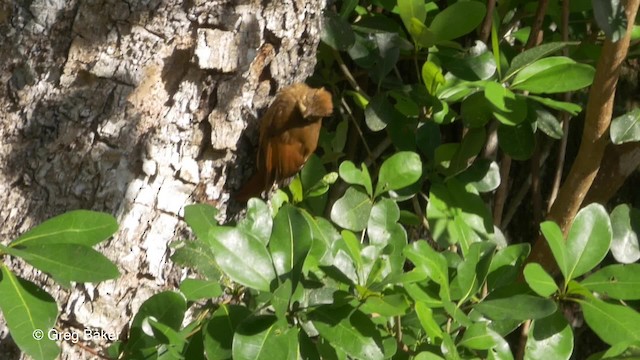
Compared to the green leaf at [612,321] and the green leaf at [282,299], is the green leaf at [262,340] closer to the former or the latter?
the green leaf at [282,299]

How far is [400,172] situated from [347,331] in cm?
43

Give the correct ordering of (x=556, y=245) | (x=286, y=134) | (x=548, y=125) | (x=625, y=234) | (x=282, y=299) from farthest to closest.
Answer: (x=548, y=125) → (x=625, y=234) → (x=286, y=134) → (x=556, y=245) → (x=282, y=299)

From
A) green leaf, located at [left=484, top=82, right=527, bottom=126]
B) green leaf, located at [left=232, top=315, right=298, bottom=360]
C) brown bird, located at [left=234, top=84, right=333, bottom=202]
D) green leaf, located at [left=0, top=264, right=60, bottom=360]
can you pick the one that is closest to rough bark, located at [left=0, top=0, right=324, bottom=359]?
brown bird, located at [left=234, top=84, right=333, bottom=202]

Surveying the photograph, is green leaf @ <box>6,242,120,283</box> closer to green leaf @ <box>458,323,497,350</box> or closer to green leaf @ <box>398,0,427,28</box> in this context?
green leaf @ <box>458,323,497,350</box>

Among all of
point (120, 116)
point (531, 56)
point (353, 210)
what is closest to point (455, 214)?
point (353, 210)

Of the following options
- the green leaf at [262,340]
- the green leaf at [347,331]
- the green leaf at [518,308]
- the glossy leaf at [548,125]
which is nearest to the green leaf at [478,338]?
the green leaf at [518,308]

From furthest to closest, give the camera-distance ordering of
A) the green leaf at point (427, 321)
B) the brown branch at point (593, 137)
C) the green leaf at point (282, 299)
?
the brown branch at point (593, 137) → the green leaf at point (427, 321) → the green leaf at point (282, 299)

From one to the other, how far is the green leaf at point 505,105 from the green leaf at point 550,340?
0.37m

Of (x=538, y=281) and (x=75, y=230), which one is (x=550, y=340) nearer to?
(x=538, y=281)

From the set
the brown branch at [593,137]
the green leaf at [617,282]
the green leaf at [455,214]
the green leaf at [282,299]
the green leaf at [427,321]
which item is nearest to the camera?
the green leaf at [282,299]

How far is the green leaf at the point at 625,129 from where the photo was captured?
1531 mm

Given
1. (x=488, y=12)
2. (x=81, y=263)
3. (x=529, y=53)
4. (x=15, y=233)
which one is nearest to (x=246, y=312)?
(x=81, y=263)

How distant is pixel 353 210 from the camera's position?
1.49 meters

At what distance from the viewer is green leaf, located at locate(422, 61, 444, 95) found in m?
1.57
